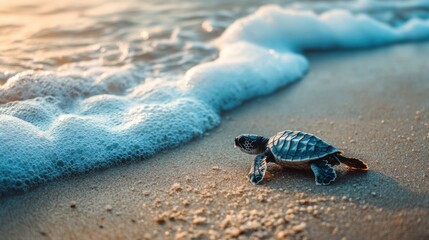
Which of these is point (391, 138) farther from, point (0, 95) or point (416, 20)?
point (416, 20)

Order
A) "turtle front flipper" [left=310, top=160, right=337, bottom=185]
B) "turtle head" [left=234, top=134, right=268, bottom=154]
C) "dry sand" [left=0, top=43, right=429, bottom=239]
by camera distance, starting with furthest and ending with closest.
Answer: "turtle head" [left=234, top=134, right=268, bottom=154] → "turtle front flipper" [left=310, top=160, right=337, bottom=185] → "dry sand" [left=0, top=43, right=429, bottom=239]

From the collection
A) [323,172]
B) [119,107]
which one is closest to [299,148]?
[323,172]

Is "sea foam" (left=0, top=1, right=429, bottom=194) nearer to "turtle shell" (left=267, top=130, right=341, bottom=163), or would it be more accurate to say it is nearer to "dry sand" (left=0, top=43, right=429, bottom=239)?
"dry sand" (left=0, top=43, right=429, bottom=239)

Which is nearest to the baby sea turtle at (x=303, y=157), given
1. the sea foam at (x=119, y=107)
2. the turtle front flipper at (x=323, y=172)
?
the turtle front flipper at (x=323, y=172)

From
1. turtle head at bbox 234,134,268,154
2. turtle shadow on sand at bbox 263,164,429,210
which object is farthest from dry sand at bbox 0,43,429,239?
turtle head at bbox 234,134,268,154

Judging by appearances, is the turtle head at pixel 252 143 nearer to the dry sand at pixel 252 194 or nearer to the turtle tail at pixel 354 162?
the dry sand at pixel 252 194

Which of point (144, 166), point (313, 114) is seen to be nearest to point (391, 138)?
point (313, 114)
